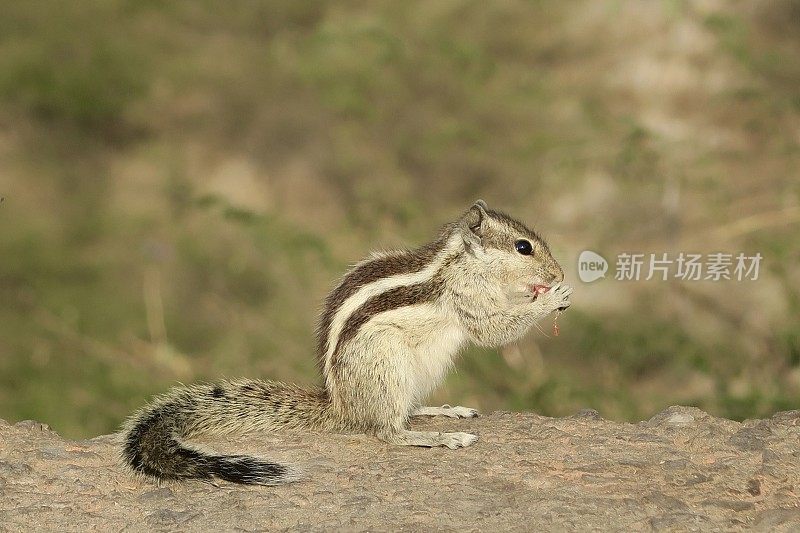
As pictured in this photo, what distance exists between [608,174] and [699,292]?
93cm

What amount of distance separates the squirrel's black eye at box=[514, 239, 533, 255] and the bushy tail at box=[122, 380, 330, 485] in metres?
1.01

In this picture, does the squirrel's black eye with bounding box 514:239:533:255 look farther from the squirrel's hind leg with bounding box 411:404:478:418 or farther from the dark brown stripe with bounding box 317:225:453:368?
the squirrel's hind leg with bounding box 411:404:478:418

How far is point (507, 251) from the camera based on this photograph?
189 inches

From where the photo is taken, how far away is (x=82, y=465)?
4355mm

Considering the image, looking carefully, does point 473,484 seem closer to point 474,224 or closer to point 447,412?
point 447,412

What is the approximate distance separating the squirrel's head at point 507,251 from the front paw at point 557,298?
0.39ft

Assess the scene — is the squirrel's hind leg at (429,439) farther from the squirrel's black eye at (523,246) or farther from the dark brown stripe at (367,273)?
the squirrel's black eye at (523,246)

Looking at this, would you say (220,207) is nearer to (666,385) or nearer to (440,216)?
(440,216)

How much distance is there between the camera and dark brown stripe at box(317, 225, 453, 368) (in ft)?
15.3

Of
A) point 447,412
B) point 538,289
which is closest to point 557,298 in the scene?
point 538,289

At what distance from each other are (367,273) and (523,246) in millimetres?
664

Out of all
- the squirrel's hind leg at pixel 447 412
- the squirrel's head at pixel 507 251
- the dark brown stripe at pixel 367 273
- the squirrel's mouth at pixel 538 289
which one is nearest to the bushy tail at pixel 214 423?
the dark brown stripe at pixel 367 273

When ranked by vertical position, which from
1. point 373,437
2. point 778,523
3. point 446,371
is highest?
point 446,371

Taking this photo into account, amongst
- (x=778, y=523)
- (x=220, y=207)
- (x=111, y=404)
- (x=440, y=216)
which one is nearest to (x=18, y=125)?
(x=220, y=207)
